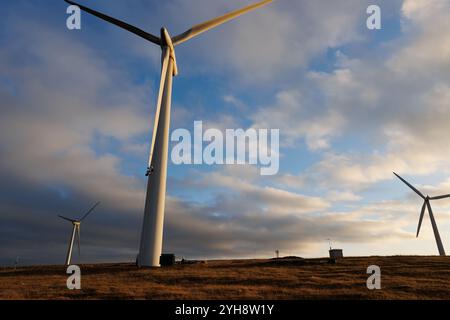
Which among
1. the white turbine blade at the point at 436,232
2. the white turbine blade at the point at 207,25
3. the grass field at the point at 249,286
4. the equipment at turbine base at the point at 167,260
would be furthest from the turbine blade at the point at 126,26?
the white turbine blade at the point at 436,232

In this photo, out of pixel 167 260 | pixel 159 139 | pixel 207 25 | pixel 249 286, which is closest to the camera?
pixel 249 286

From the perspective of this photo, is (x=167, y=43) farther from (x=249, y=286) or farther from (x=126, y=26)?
(x=249, y=286)

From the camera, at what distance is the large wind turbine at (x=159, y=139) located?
170 feet

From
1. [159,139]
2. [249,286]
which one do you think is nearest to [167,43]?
[159,139]

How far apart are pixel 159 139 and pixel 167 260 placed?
60.0 ft

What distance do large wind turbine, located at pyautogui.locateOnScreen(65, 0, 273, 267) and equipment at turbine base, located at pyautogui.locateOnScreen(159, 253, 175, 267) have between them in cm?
333

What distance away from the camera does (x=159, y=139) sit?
182 ft

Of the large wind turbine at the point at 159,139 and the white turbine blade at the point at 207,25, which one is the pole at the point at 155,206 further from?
the white turbine blade at the point at 207,25

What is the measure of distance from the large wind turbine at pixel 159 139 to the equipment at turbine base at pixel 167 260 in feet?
10.9
